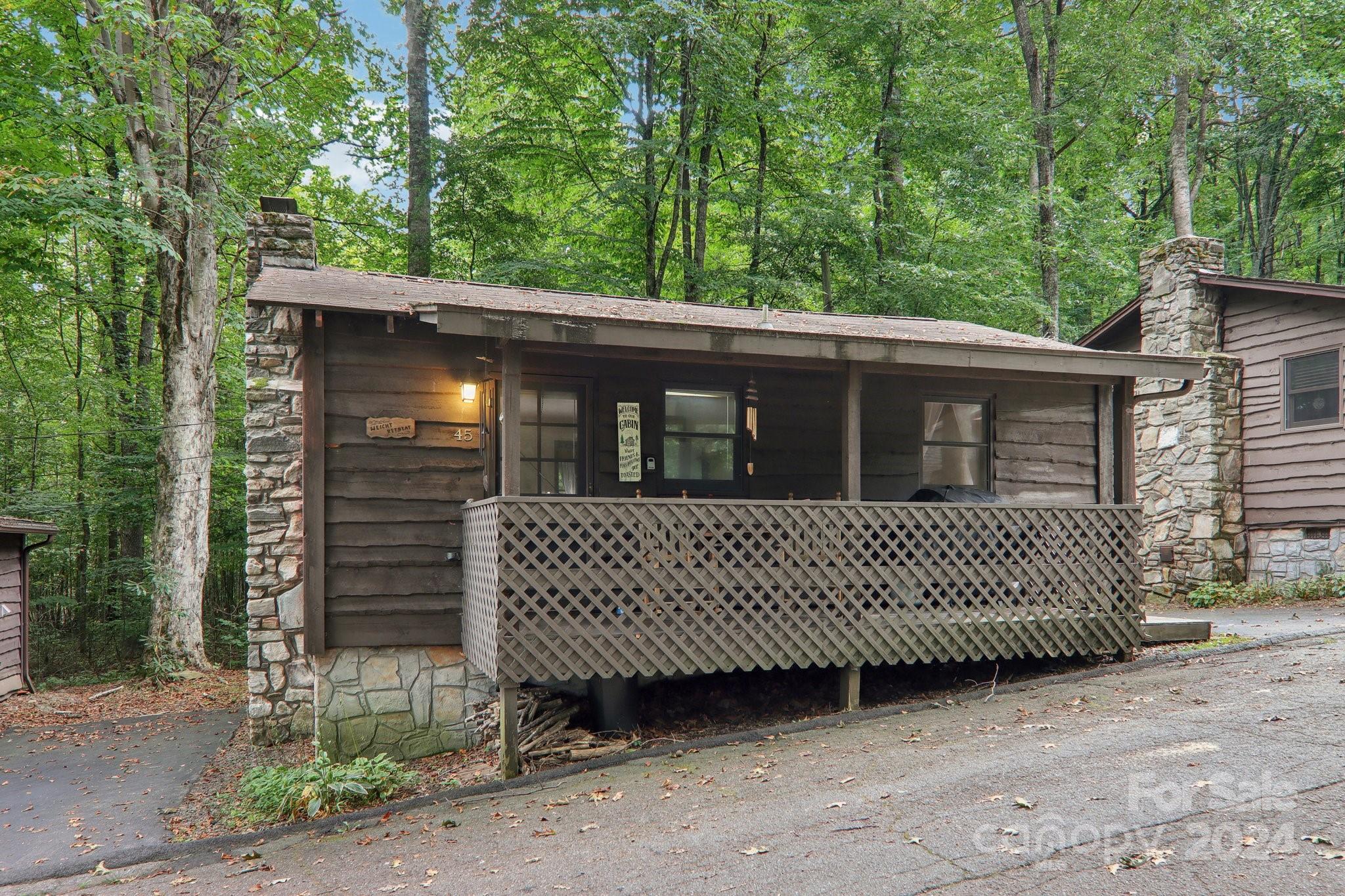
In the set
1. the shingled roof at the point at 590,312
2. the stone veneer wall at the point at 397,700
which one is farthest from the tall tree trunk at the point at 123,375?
the stone veneer wall at the point at 397,700

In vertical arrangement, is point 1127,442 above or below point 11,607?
above

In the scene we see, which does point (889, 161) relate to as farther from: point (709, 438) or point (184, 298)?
point (184, 298)

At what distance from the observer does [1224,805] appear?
14.5 ft

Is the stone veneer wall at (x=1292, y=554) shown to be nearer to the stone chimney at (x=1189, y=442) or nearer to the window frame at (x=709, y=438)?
the stone chimney at (x=1189, y=442)

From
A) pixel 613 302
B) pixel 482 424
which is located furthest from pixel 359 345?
pixel 613 302

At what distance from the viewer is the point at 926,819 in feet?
15.1

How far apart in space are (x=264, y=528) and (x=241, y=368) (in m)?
9.51

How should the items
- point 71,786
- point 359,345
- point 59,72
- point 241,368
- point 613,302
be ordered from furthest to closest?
point 241,368 < point 59,72 < point 613,302 < point 359,345 < point 71,786

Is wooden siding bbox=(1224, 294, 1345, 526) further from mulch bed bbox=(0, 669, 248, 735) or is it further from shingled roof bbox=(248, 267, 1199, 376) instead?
mulch bed bbox=(0, 669, 248, 735)

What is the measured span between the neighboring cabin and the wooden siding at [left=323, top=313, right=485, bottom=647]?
34.6 ft

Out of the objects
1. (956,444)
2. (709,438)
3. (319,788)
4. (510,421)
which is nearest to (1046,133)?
(956,444)

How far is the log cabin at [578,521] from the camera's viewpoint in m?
6.43

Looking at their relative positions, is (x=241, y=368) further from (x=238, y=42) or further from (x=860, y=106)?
(x=860, y=106)

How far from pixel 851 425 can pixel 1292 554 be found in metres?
9.14
